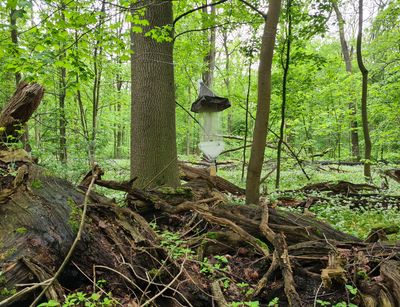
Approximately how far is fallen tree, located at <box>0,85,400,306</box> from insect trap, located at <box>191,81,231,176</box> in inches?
192

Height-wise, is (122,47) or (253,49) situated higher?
(253,49)

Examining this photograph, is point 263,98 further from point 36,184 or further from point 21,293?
point 21,293

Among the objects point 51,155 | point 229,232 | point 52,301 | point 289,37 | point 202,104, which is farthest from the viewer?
point 202,104

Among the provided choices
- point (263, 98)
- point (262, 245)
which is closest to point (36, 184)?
point (262, 245)

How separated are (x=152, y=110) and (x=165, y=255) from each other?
10.1ft

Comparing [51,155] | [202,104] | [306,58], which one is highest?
[306,58]

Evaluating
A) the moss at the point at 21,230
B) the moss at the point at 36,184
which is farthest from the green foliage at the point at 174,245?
the moss at the point at 36,184

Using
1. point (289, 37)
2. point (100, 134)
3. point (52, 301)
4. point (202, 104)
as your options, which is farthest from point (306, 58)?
point (52, 301)

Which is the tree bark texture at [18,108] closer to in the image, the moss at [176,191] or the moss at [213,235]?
the moss at [176,191]

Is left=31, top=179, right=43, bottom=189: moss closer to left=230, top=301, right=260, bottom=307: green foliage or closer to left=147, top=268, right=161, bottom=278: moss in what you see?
left=147, top=268, right=161, bottom=278: moss

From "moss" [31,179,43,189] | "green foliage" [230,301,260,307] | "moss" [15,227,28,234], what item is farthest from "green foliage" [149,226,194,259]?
"moss" [31,179,43,189]

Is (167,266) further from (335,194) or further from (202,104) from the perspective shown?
(202,104)

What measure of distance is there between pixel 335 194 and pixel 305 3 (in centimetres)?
468

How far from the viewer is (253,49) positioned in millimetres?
7781
